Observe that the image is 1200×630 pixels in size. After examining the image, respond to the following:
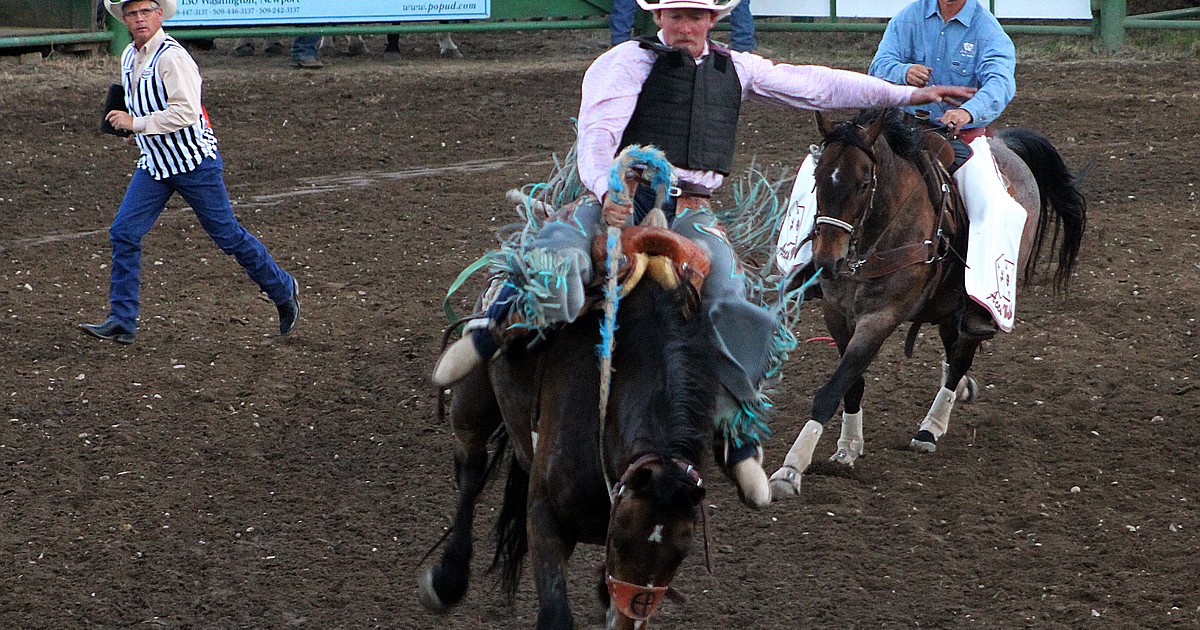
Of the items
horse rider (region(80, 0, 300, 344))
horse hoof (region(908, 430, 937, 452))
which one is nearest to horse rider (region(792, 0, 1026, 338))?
horse hoof (region(908, 430, 937, 452))

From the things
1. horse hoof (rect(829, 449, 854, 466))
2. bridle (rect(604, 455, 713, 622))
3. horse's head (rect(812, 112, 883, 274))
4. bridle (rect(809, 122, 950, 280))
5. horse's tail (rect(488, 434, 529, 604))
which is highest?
horse's head (rect(812, 112, 883, 274))

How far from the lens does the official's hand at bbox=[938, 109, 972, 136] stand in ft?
19.7

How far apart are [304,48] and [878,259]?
9.26m

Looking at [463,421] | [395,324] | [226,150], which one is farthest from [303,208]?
[463,421]

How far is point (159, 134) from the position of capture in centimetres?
686

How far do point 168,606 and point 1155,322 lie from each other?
5.65 m

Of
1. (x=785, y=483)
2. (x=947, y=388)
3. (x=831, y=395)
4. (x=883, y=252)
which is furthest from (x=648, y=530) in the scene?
(x=947, y=388)

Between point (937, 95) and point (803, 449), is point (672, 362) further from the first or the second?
point (803, 449)

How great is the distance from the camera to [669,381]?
11.2 ft

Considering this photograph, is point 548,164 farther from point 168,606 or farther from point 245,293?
point 168,606

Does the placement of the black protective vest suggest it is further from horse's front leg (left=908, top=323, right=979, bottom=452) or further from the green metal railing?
the green metal railing

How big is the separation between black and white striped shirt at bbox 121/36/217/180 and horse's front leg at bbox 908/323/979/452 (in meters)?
3.91

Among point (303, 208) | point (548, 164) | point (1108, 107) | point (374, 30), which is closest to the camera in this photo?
point (303, 208)

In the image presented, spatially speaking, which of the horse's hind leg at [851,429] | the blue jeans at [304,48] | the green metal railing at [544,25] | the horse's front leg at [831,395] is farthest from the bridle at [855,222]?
the green metal railing at [544,25]
